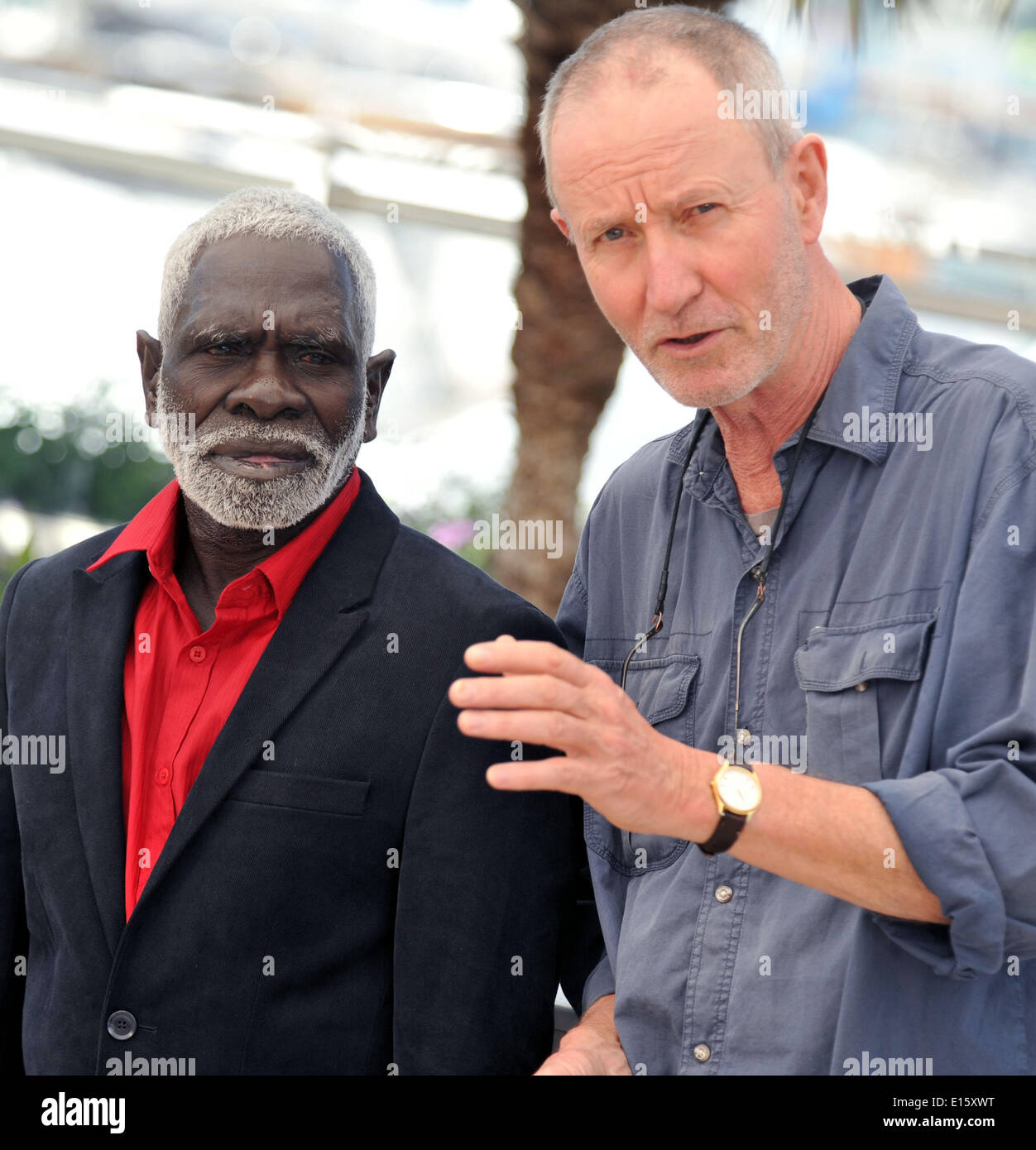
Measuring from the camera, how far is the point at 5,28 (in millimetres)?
10695

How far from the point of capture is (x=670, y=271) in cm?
201

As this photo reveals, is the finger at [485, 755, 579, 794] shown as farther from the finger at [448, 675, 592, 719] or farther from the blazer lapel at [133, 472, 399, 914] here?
the blazer lapel at [133, 472, 399, 914]

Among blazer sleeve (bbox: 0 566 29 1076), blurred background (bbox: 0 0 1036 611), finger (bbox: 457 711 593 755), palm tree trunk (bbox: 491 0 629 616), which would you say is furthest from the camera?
blurred background (bbox: 0 0 1036 611)

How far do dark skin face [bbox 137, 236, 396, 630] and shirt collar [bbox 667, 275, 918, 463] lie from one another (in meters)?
0.82

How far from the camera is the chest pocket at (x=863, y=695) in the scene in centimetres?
185

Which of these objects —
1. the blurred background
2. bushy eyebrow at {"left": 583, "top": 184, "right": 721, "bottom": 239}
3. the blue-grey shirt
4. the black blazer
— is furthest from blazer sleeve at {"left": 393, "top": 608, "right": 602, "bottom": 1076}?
the blurred background

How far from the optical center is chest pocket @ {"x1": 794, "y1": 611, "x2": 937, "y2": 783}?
1.85 meters

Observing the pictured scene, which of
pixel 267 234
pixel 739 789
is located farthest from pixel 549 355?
pixel 739 789

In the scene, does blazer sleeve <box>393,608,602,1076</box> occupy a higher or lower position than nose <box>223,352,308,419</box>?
lower

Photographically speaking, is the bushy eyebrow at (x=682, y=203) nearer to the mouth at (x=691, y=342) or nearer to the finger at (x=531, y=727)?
the mouth at (x=691, y=342)

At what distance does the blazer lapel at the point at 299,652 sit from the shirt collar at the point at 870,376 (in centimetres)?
78

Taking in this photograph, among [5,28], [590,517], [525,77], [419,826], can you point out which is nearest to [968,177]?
[525,77]

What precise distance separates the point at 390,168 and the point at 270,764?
30.8 ft
